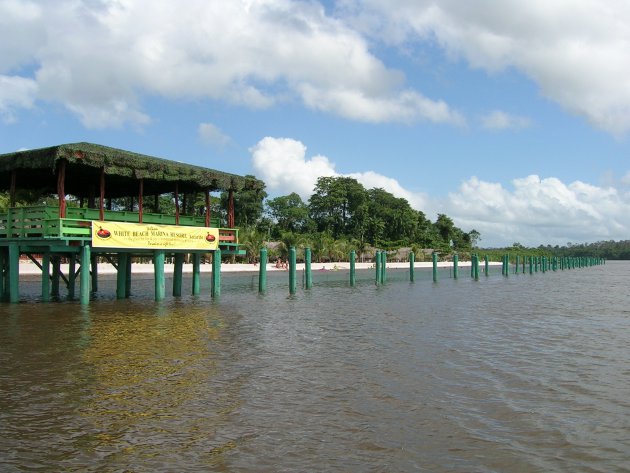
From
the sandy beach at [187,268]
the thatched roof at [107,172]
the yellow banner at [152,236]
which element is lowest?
the sandy beach at [187,268]

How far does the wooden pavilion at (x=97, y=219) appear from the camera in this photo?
1989cm

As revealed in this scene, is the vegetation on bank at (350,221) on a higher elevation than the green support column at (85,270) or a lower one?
higher

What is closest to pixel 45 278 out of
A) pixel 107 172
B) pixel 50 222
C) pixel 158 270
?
pixel 50 222

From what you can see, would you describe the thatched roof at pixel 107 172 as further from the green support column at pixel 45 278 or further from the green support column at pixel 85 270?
the green support column at pixel 45 278

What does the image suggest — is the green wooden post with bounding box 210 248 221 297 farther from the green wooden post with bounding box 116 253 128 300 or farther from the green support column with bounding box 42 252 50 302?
the green support column with bounding box 42 252 50 302

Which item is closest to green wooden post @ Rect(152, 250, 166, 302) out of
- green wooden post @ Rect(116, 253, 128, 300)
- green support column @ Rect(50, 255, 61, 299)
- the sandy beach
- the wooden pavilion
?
the wooden pavilion

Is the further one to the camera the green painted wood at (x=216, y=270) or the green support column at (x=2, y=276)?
the green painted wood at (x=216, y=270)

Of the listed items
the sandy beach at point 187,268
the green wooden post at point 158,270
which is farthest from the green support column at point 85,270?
the sandy beach at point 187,268

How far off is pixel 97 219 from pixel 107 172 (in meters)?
2.18

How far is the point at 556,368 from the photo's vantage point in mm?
11828

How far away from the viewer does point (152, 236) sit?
74.0ft

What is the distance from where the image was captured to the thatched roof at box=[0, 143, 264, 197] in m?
19.6

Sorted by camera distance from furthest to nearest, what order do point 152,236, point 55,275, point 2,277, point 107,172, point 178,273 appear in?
point 178,273 < point 55,275 < point 2,277 < point 152,236 < point 107,172

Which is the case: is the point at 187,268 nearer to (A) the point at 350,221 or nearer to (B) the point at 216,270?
(B) the point at 216,270
